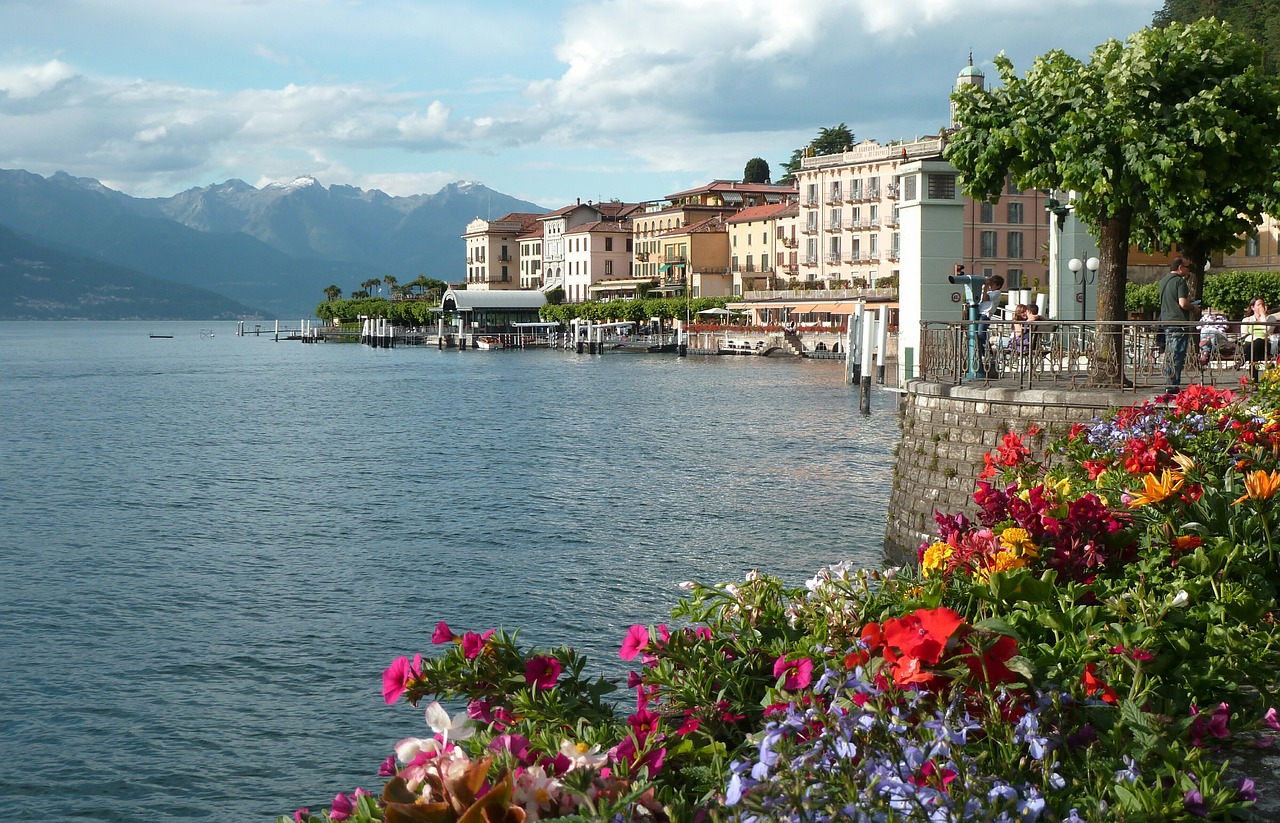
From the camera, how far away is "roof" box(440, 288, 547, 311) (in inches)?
5266

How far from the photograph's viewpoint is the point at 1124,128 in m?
17.5

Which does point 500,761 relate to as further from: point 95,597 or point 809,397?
point 809,397

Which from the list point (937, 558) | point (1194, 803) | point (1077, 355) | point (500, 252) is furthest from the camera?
point (500, 252)

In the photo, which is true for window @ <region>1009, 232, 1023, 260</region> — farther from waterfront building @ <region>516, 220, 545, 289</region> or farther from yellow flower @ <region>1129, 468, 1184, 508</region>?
yellow flower @ <region>1129, 468, 1184, 508</region>

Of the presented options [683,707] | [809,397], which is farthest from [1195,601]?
[809,397]

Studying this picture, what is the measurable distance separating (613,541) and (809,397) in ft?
109

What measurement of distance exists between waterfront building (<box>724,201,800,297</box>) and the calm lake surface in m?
58.0

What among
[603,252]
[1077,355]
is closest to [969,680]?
[1077,355]

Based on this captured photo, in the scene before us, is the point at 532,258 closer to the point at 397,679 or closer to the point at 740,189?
the point at 740,189

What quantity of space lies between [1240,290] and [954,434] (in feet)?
129

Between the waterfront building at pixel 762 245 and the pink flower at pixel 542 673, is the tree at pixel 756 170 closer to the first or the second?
the waterfront building at pixel 762 245

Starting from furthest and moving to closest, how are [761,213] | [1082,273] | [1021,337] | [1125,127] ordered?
[761,213]
[1082,273]
[1021,337]
[1125,127]

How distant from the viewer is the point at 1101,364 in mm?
17375

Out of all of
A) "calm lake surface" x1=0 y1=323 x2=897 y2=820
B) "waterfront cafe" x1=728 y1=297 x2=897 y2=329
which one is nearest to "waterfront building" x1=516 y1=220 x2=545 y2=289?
"waterfront cafe" x1=728 y1=297 x2=897 y2=329
